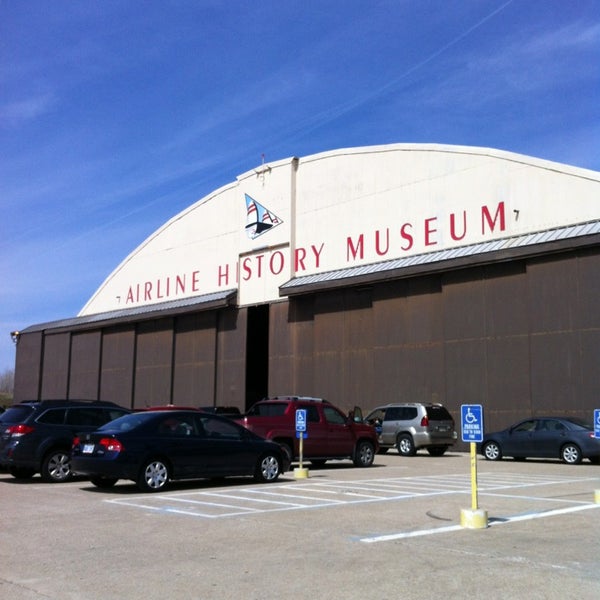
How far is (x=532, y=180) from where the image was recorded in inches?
1042

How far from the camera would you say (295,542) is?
333 inches

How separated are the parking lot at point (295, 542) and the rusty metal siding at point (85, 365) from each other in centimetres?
3334

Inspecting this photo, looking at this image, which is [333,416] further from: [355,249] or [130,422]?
[355,249]

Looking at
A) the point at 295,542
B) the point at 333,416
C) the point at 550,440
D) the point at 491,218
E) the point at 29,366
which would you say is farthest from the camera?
the point at 29,366

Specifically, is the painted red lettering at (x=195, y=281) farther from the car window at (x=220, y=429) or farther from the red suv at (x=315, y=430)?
the car window at (x=220, y=429)

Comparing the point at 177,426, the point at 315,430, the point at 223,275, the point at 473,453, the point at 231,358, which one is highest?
the point at 223,275

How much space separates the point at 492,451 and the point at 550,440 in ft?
7.59

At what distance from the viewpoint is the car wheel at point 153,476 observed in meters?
13.0

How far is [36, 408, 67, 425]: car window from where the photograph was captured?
15680mm

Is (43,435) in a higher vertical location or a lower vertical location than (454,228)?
lower

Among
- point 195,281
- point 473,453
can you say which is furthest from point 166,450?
point 195,281

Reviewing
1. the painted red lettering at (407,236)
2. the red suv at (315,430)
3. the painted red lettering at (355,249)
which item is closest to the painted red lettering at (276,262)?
the painted red lettering at (355,249)

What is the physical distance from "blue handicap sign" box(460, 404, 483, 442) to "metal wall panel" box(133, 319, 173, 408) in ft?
105

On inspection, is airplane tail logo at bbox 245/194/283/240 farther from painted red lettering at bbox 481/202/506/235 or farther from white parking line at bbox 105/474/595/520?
white parking line at bbox 105/474/595/520
